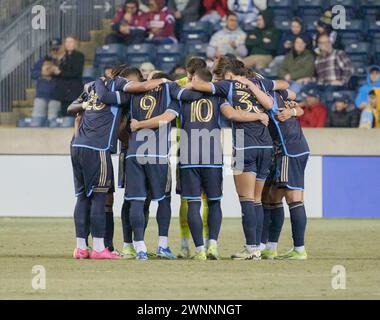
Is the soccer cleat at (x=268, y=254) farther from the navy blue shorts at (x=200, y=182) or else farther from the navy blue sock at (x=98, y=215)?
the navy blue sock at (x=98, y=215)

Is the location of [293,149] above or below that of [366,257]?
above

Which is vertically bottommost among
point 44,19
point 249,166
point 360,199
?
point 360,199

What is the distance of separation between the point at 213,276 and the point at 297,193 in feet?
7.00

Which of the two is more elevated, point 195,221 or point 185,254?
point 195,221

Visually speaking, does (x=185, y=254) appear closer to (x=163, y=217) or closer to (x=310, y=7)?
(x=163, y=217)

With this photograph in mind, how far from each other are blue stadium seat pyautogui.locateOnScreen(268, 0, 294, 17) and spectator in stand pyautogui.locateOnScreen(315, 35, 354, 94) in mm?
1205

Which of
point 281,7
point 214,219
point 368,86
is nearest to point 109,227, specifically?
point 214,219

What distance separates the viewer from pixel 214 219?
12.2 m

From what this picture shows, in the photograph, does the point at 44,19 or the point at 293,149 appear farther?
the point at 44,19

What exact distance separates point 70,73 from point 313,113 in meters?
4.34

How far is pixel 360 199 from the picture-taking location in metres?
19.3
